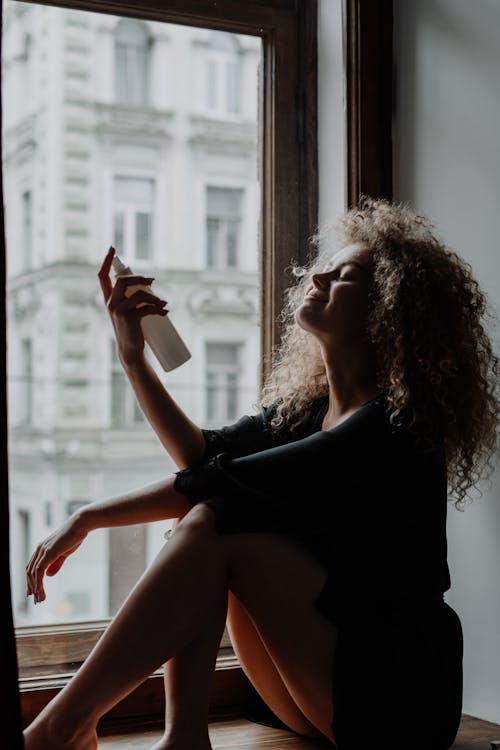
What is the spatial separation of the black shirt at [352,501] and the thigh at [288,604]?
0.8 inches

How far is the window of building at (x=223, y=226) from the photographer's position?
1.99 metres

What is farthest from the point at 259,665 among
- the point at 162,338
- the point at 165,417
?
the point at 162,338

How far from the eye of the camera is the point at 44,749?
1.31m

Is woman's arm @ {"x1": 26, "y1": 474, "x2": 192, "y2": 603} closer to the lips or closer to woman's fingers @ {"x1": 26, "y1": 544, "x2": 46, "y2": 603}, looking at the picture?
woman's fingers @ {"x1": 26, "y1": 544, "x2": 46, "y2": 603}

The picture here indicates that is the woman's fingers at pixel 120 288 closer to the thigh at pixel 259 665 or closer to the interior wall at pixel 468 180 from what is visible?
the thigh at pixel 259 665

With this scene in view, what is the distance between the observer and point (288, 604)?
4.64 feet

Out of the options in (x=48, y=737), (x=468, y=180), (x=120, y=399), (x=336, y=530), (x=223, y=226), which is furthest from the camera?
(x=223, y=226)

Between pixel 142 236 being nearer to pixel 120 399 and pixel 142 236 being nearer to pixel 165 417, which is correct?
pixel 120 399

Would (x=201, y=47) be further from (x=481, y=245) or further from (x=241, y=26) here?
(x=481, y=245)

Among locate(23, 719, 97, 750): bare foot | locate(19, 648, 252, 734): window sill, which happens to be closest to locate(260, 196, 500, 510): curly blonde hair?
locate(19, 648, 252, 734): window sill

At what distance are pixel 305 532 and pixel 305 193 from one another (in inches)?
33.8

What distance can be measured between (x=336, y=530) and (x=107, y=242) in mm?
781

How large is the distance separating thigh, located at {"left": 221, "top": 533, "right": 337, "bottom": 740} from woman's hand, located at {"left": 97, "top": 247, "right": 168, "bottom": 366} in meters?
0.34

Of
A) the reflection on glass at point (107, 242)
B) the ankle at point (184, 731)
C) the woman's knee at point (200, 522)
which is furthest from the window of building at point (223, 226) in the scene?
the ankle at point (184, 731)
